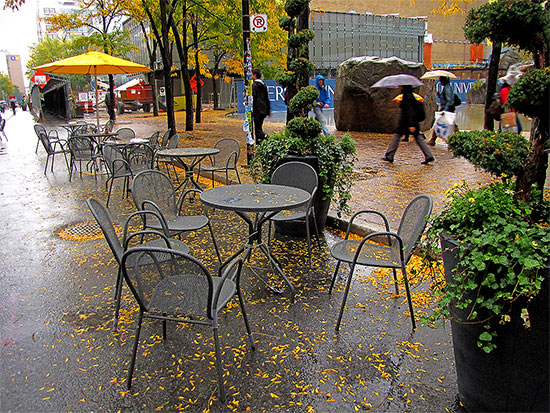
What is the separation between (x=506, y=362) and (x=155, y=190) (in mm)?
3690

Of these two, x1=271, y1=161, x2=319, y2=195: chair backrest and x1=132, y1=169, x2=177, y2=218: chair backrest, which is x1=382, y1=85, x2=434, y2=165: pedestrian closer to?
x1=271, y1=161, x2=319, y2=195: chair backrest

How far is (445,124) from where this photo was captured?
11.6m

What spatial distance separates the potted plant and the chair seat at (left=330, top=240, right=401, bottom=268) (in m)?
0.84

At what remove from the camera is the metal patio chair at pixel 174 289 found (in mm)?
2766

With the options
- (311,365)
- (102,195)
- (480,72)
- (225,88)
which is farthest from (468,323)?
(480,72)

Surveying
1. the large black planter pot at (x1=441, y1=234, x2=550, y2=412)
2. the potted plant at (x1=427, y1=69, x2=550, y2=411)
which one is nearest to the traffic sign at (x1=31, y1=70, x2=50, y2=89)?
the potted plant at (x1=427, y1=69, x2=550, y2=411)

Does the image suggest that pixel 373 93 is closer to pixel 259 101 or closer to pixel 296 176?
pixel 259 101

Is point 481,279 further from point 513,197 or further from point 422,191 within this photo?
point 422,191

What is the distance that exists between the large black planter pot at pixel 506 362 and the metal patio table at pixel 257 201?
5.55ft

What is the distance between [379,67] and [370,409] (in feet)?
47.1

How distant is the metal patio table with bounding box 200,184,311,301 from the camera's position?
3873mm

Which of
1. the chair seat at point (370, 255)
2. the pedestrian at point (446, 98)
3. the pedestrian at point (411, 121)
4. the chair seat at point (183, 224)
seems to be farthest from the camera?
the pedestrian at point (446, 98)

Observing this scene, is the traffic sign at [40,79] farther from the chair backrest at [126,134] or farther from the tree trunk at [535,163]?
the tree trunk at [535,163]

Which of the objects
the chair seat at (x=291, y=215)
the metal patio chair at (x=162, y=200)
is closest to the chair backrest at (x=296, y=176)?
the chair seat at (x=291, y=215)
